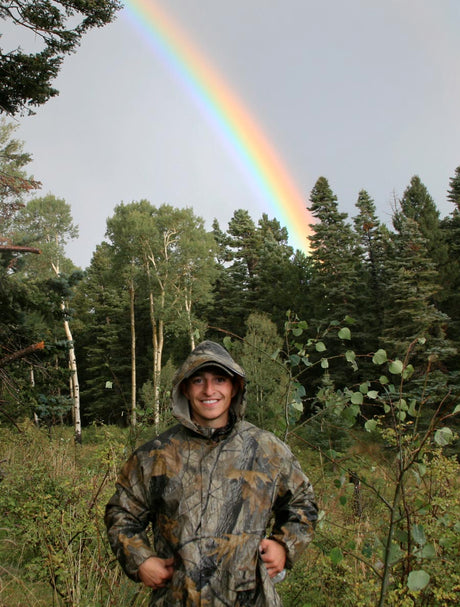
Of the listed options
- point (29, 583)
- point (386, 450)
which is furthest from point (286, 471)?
point (386, 450)

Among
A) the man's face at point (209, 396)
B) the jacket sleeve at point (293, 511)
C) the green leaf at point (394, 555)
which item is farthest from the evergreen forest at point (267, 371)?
the man's face at point (209, 396)

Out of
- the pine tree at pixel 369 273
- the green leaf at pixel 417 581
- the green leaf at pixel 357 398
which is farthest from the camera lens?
the pine tree at pixel 369 273

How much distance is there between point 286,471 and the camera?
187 cm

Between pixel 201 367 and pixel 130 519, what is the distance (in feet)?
2.18

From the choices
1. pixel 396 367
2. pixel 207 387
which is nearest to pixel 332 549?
pixel 396 367

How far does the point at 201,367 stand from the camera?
6.60 feet

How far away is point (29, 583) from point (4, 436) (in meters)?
5.68

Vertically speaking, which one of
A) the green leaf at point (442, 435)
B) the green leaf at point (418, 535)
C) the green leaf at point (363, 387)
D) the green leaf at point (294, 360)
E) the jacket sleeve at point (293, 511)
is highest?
the green leaf at point (294, 360)

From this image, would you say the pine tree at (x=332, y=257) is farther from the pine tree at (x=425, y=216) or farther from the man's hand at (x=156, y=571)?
the man's hand at (x=156, y=571)

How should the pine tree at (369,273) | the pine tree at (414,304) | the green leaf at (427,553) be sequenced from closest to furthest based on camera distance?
the green leaf at (427,553) → the pine tree at (414,304) → the pine tree at (369,273)

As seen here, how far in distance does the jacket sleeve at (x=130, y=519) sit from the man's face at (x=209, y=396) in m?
0.32

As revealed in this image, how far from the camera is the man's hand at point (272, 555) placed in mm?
1722

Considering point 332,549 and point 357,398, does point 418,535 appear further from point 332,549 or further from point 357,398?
point 357,398

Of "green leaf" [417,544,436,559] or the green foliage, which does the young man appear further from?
the green foliage
